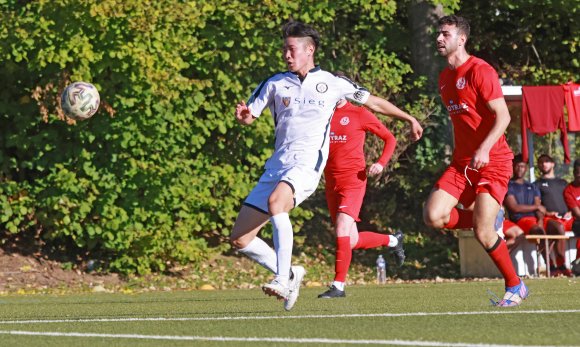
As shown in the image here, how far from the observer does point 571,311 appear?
8.73 m

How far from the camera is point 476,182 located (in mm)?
10070

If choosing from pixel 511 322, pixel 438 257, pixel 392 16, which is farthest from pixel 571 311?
pixel 392 16

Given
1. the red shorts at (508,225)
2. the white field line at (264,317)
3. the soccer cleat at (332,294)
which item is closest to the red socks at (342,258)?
the soccer cleat at (332,294)

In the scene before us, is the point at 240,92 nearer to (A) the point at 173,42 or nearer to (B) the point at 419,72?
(A) the point at 173,42

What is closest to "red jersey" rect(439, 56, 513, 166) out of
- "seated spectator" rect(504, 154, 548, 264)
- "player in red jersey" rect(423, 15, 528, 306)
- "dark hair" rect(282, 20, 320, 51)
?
"player in red jersey" rect(423, 15, 528, 306)

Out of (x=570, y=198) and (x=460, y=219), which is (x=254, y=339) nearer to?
(x=460, y=219)

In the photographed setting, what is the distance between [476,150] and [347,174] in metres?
3.40

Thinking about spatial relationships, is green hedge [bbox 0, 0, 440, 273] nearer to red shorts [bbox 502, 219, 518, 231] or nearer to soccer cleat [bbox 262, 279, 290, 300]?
red shorts [bbox 502, 219, 518, 231]

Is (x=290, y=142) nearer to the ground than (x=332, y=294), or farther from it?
farther from it

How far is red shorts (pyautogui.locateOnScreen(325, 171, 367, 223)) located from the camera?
12.9 m

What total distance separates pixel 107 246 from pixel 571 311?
380 inches

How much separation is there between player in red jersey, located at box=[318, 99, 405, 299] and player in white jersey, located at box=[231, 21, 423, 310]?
2705 millimetres

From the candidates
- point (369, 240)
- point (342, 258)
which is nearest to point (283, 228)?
point (342, 258)

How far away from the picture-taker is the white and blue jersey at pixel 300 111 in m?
9.70
